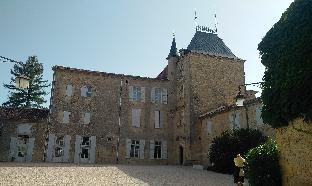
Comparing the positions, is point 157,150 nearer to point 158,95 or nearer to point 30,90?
point 158,95

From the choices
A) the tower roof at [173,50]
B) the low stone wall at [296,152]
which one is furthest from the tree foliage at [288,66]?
the tower roof at [173,50]

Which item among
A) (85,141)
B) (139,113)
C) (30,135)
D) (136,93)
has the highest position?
(136,93)

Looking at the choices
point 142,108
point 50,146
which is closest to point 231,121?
point 142,108

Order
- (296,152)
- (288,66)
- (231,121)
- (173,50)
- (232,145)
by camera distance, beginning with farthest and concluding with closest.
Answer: (173,50), (231,121), (232,145), (296,152), (288,66)

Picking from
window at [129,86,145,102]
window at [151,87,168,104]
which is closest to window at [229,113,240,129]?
window at [151,87,168,104]

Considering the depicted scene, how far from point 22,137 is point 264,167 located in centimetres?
2461

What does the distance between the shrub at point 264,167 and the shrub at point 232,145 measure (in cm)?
1065

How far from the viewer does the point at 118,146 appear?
30.4m

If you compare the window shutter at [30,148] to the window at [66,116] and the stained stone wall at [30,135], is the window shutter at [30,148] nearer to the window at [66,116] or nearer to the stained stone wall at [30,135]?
the stained stone wall at [30,135]

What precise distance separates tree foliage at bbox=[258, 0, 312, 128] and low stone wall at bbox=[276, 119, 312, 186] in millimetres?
283

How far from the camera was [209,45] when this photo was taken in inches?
1326

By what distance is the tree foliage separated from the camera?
817cm

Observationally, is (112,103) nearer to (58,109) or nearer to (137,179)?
(58,109)

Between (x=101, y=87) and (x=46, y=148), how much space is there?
7780 millimetres
